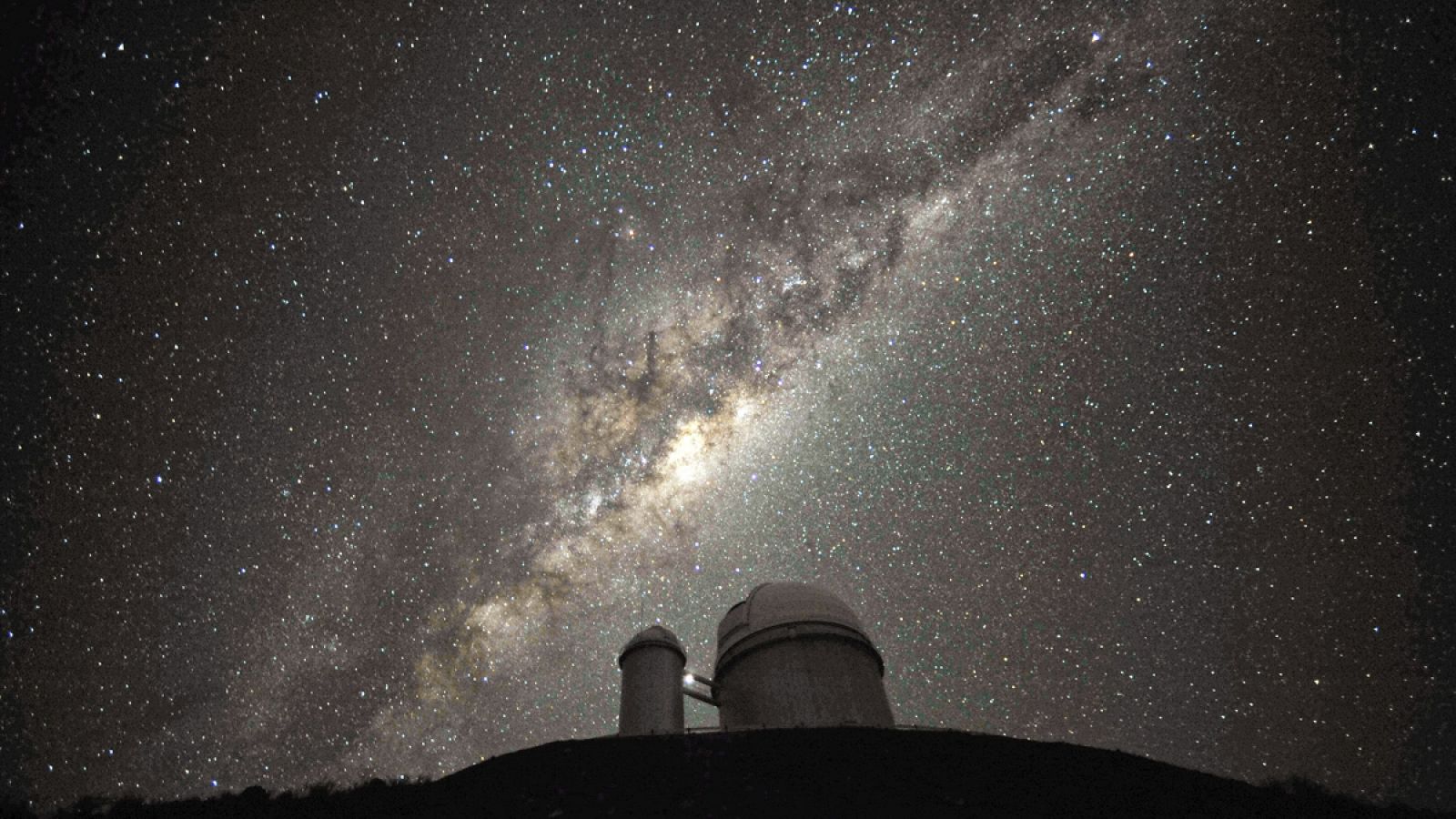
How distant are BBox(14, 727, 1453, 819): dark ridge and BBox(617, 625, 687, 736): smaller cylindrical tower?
69.9 inches

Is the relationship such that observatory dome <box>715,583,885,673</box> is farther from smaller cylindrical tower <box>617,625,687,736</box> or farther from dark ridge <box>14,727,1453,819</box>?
dark ridge <box>14,727,1453,819</box>

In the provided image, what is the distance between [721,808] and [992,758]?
5.16 metres

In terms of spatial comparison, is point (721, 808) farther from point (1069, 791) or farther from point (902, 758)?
point (1069, 791)

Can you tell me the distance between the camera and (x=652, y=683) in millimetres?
15547

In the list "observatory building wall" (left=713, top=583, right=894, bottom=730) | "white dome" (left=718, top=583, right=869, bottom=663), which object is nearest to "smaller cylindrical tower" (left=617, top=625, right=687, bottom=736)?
"observatory building wall" (left=713, top=583, right=894, bottom=730)

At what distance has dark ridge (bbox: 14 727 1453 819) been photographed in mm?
10039

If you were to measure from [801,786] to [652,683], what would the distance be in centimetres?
580

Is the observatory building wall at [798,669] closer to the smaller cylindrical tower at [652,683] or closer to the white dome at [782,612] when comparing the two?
the white dome at [782,612]

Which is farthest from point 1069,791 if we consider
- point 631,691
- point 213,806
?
point 213,806

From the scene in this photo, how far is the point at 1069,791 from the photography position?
→ 1105 cm

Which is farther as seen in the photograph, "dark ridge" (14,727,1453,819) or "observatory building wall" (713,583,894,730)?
"observatory building wall" (713,583,894,730)

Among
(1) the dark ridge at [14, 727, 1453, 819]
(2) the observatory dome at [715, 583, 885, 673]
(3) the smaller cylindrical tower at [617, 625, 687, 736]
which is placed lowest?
(1) the dark ridge at [14, 727, 1453, 819]

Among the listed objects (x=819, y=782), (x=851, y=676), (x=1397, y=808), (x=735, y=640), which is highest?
(x=735, y=640)

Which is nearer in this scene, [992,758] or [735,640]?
[992,758]
